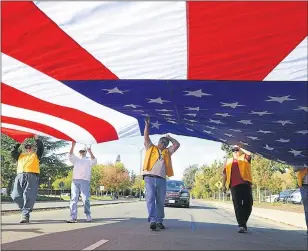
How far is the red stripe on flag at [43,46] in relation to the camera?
413cm

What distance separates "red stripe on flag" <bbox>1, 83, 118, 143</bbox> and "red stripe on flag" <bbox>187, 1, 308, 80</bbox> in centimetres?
295

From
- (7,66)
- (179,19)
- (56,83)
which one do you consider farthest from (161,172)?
(179,19)

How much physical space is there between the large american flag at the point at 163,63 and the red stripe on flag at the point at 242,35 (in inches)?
0.4

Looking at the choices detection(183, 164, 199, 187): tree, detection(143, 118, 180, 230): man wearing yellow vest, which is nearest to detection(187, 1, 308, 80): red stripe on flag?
detection(143, 118, 180, 230): man wearing yellow vest

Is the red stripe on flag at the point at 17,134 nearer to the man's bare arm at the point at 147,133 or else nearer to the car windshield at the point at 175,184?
the man's bare arm at the point at 147,133

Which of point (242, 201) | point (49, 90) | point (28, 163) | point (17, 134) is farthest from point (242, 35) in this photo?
point (17, 134)

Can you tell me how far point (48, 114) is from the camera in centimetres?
772

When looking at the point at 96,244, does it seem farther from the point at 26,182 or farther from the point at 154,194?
the point at 26,182

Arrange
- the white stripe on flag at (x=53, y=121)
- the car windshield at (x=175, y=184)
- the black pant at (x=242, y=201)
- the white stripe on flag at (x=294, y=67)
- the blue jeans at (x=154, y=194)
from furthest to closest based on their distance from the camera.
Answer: the car windshield at (x=175, y=184) < the black pant at (x=242, y=201) < the blue jeans at (x=154, y=194) < the white stripe on flag at (x=53, y=121) < the white stripe on flag at (x=294, y=67)

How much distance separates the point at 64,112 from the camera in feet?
25.0

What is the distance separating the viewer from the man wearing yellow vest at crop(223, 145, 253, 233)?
324 inches

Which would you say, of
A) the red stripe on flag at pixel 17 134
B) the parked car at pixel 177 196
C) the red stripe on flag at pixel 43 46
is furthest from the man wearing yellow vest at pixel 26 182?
the parked car at pixel 177 196

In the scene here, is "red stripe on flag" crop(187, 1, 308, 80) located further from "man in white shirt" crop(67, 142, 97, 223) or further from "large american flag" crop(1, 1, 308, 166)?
"man in white shirt" crop(67, 142, 97, 223)

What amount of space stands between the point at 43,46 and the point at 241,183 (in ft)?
17.0
